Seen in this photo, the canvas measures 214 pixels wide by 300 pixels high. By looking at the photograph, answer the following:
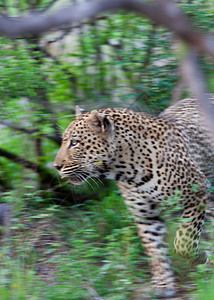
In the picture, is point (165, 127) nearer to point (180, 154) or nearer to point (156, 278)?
point (180, 154)

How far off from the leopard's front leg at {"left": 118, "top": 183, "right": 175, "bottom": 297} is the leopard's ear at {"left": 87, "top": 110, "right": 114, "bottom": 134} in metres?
0.55

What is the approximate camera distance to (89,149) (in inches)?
194

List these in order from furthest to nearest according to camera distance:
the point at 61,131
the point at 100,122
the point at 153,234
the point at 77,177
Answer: the point at 61,131
the point at 153,234
the point at 77,177
the point at 100,122

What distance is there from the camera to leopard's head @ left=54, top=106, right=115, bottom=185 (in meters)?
4.89

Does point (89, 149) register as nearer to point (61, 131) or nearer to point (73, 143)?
point (73, 143)

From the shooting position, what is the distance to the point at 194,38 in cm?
185

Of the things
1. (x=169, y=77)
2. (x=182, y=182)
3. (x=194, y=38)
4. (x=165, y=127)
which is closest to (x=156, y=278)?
(x=182, y=182)

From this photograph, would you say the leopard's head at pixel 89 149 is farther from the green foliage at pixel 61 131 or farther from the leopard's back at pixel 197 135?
the leopard's back at pixel 197 135

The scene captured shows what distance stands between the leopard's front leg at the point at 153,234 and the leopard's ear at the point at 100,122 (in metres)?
0.55

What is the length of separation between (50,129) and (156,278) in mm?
1824

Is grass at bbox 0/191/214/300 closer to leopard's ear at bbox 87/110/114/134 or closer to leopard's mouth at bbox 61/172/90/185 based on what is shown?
leopard's mouth at bbox 61/172/90/185

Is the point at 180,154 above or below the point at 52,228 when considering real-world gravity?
above

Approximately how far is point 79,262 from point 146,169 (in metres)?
1.08

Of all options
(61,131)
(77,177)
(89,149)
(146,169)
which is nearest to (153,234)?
(146,169)
